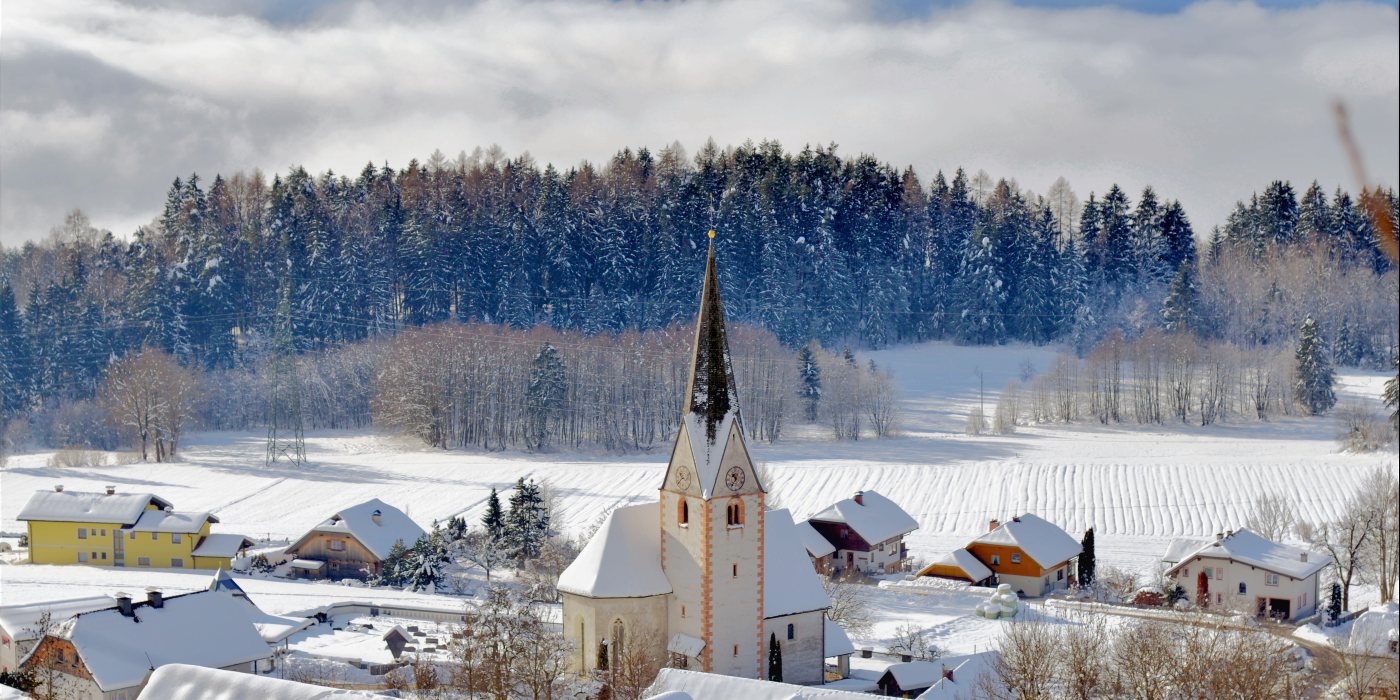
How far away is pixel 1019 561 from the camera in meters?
59.0

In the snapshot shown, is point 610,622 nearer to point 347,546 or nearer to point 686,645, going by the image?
point 686,645

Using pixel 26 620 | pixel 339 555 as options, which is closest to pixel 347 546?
pixel 339 555

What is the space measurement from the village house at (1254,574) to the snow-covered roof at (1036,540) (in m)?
4.80

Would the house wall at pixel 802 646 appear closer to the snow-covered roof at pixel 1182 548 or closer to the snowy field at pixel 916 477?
the snow-covered roof at pixel 1182 548

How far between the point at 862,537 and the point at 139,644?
3342cm

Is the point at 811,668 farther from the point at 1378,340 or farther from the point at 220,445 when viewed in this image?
the point at 1378,340

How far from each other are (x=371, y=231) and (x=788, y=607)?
9928cm

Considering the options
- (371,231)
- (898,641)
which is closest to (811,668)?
(898,641)

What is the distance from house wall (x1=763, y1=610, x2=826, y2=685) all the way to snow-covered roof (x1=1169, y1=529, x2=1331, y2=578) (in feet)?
75.4

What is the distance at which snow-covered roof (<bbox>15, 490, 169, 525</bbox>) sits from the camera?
6494 cm

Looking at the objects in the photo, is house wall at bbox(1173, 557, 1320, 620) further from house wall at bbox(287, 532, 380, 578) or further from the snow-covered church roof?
house wall at bbox(287, 532, 380, 578)

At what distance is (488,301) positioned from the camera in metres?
126

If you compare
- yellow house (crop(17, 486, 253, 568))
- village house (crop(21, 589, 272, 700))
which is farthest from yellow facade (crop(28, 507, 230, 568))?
village house (crop(21, 589, 272, 700))

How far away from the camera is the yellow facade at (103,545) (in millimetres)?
64812
